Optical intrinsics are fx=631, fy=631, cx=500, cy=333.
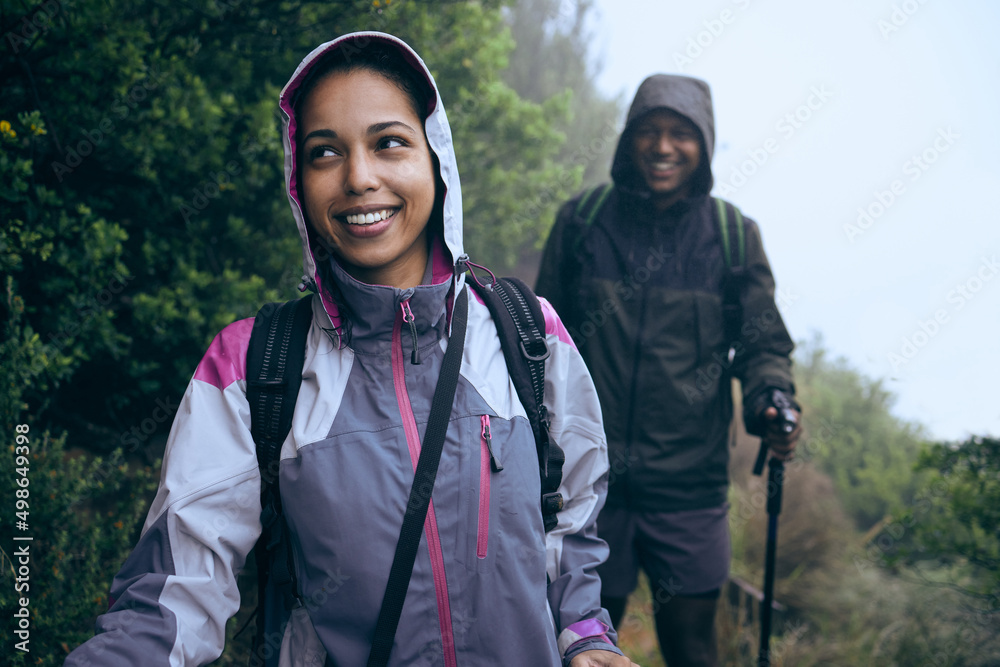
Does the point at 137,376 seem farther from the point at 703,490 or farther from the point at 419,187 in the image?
the point at 703,490

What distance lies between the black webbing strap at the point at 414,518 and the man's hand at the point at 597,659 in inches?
18.4

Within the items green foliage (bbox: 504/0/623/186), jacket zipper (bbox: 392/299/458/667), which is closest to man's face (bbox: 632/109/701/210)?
jacket zipper (bbox: 392/299/458/667)

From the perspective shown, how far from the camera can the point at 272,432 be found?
141cm

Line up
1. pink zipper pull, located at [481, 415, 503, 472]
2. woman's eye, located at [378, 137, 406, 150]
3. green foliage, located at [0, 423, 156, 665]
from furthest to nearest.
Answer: green foliage, located at [0, 423, 156, 665] < woman's eye, located at [378, 137, 406, 150] < pink zipper pull, located at [481, 415, 503, 472]

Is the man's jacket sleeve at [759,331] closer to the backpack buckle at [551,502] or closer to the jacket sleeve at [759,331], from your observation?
the jacket sleeve at [759,331]

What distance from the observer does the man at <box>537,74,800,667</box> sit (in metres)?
2.59

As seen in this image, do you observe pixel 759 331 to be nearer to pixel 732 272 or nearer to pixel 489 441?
pixel 732 272

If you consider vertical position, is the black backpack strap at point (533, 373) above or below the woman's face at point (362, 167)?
below

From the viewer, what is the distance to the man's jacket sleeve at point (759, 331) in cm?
264

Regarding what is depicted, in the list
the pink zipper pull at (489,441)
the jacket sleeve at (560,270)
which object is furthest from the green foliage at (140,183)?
the pink zipper pull at (489,441)

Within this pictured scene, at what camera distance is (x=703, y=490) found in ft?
8.62

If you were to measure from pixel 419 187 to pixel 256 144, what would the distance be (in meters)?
2.04

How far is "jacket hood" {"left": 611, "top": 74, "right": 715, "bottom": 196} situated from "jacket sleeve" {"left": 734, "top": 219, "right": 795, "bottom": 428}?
1.22 feet

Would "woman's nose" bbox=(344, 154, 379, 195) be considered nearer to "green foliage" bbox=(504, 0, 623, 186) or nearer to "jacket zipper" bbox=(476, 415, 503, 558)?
"jacket zipper" bbox=(476, 415, 503, 558)
